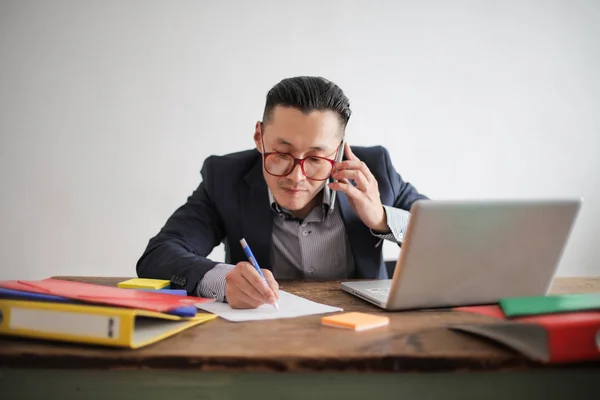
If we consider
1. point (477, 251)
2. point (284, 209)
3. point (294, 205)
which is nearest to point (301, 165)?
point (294, 205)

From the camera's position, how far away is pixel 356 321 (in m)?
0.94

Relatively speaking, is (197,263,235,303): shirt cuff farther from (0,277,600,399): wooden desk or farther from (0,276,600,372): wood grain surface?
(0,277,600,399): wooden desk

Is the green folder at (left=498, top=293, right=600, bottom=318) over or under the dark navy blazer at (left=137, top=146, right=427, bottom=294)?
under

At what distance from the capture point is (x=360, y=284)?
1328 mm

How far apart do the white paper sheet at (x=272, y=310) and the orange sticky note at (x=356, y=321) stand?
0.09 m

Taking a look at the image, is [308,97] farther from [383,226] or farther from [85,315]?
[85,315]

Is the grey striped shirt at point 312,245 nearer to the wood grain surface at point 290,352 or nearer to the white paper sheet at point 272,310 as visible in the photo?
the white paper sheet at point 272,310

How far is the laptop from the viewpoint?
3.25 feet

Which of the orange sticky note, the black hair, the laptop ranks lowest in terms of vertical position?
the orange sticky note

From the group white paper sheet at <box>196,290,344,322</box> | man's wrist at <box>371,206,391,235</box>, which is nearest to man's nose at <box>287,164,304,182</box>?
man's wrist at <box>371,206,391,235</box>

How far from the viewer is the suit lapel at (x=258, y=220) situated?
1.72 meters

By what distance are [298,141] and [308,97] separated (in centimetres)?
16

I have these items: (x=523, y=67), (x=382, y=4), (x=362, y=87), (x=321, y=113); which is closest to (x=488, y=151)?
(x=523, y=67)

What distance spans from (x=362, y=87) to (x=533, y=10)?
118cm
